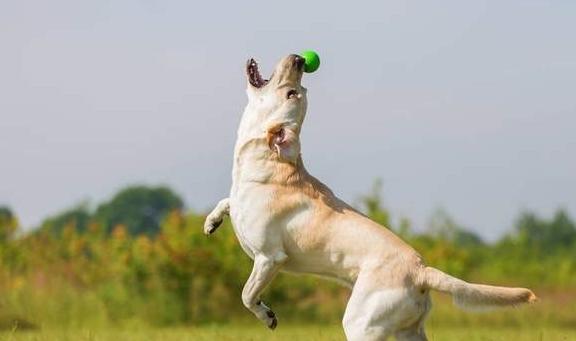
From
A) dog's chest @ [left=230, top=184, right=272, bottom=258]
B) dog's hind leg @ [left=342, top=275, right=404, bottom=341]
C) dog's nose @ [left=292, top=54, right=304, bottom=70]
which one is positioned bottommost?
dog's hind leg @ [left=342, top=275, right=404, bottom=341]

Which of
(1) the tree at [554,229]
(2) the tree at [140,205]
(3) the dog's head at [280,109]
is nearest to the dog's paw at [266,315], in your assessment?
(3) the dog's head at [280,109]

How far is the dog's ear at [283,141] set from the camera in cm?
848

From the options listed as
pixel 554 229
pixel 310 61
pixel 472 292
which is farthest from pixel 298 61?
pixel 554 229

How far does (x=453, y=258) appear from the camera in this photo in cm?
2183

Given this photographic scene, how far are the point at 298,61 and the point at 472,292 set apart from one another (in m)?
2.15

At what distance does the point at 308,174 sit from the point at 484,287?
5.19 feet

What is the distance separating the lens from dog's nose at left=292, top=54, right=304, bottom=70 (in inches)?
341

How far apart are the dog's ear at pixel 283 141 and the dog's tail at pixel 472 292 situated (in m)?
1.31

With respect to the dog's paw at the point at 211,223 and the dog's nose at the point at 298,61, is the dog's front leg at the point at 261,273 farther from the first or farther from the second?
the dog's nose at the point at 298,61

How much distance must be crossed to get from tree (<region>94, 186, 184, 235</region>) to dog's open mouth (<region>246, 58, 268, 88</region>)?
48.3 meters

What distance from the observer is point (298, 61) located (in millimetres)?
8688

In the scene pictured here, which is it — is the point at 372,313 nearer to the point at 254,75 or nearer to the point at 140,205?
the point at 254,75

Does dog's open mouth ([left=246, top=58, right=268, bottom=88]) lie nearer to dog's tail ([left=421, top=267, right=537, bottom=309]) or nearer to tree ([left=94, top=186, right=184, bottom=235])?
dog's tail ([left=421, top=267, right=537, bottom=309])

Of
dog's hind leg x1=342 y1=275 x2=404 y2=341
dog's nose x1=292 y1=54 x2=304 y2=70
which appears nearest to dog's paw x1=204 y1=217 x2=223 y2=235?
dog's nose x1=292 y1=54 x2=304 y2=70
